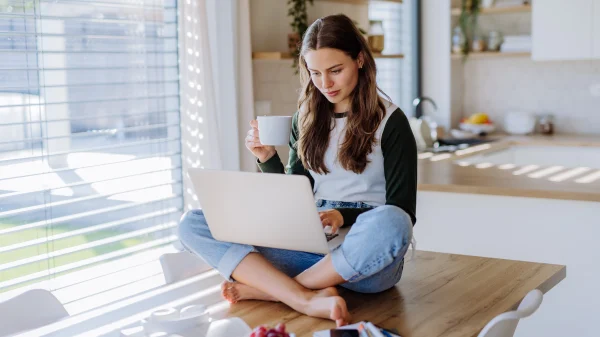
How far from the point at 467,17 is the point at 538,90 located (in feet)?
2.42

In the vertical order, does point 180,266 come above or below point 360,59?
below

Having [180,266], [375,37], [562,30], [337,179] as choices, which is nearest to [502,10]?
[562,30]

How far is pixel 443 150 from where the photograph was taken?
471cm

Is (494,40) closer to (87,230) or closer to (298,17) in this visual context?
(298,17)

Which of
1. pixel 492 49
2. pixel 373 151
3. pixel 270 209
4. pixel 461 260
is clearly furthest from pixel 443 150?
pixel 270 209

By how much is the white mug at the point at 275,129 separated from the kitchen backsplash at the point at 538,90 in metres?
3.81

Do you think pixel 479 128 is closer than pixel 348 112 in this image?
No

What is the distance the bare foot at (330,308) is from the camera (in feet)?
6.55

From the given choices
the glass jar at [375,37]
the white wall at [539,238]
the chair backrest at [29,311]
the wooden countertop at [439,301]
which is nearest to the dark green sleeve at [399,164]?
the wooden countertop at [439,301]

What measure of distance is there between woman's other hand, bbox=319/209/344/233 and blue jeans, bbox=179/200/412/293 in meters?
0.06

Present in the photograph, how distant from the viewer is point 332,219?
85.0 inches

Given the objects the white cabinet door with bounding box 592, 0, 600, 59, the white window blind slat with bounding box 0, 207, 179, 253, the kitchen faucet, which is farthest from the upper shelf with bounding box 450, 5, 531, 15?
the white window blind slat with bounding box 0, 207, 179, 253

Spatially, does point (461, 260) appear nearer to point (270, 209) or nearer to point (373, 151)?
point (373, 151)

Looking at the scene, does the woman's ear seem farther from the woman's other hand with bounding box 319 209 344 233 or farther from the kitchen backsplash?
the kitchen backsplash
